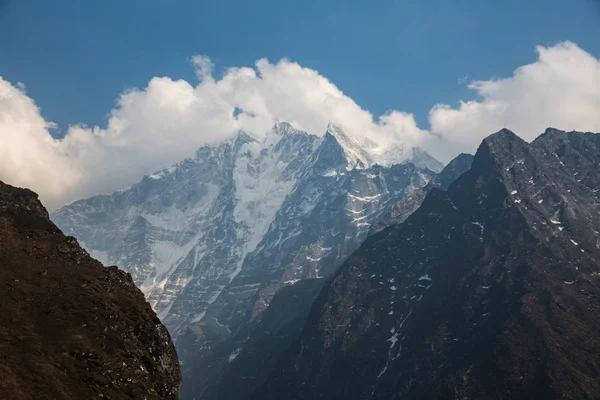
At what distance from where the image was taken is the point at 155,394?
127 m

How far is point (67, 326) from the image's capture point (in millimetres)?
129500

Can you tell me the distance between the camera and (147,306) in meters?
157

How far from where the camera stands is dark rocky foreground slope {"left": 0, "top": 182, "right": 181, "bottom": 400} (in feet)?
368

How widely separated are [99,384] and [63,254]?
50687mm

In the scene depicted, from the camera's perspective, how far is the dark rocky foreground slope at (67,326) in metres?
112

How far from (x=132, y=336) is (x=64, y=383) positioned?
92.3 ft

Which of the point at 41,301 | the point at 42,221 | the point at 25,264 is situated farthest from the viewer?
the point at 42,221

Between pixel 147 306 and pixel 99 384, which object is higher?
pixel 147 306

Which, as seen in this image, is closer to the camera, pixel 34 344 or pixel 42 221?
pixel 34 344

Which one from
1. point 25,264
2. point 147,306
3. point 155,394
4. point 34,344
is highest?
point 25,264

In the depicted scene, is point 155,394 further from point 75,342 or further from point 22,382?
point 22,382

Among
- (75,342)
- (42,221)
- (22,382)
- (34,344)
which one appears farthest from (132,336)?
(42,221)

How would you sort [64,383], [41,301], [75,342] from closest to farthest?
[64,383]
[75,342]
[41,301]

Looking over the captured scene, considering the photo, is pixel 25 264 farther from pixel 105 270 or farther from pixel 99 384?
pixel 99 384
